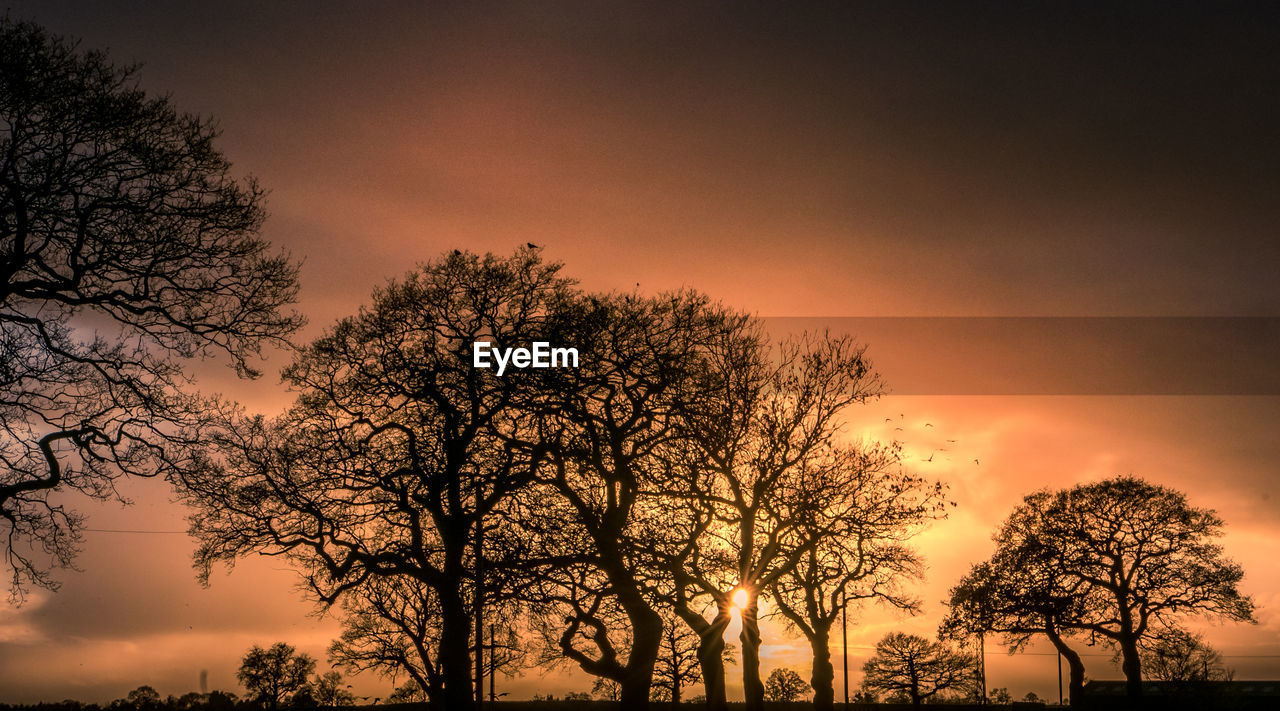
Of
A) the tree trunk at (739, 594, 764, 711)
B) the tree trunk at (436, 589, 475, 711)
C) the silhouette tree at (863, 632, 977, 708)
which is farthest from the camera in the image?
the silhouette tree at (863, 632, 977, 708)

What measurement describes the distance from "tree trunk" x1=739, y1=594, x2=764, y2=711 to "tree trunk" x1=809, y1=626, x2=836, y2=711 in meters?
9.19

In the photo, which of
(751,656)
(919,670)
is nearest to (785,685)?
(919,670)

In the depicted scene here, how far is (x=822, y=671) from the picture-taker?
36719 millimetres

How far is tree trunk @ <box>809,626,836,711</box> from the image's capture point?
118 ft

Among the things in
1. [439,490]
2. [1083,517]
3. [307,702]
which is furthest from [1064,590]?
[307,702]

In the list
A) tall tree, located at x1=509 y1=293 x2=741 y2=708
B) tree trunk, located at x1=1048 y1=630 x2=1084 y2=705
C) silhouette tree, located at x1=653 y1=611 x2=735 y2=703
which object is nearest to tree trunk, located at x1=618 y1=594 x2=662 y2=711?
tall tree, located at x1=509 y1=293 x2=741 y2=708

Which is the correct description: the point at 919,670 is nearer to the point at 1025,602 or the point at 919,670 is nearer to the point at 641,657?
the point at 1025,602

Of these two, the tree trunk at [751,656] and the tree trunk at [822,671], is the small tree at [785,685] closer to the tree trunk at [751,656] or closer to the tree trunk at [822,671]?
the tree trunk at [822,671]

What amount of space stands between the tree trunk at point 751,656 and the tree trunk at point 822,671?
919cm

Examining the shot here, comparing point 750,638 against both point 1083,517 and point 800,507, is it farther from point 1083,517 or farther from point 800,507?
point 1083,517

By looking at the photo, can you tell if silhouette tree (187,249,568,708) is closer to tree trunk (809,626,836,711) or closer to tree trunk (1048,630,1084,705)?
tree trunk (809,626,836,711)

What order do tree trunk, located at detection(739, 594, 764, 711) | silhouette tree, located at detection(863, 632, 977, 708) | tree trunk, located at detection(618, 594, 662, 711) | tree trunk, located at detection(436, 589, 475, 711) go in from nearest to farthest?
tree trunk, located at detection(436, 589, 475, 711)
tree trunk, located at detection(618, 594, 662, 711)
tree trunk, located at detection(739, 594, 764, 711)
silhouette tree, located at detection(863, 632, 977, 708)

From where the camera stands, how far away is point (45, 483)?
15758mm

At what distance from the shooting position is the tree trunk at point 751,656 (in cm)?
2730
